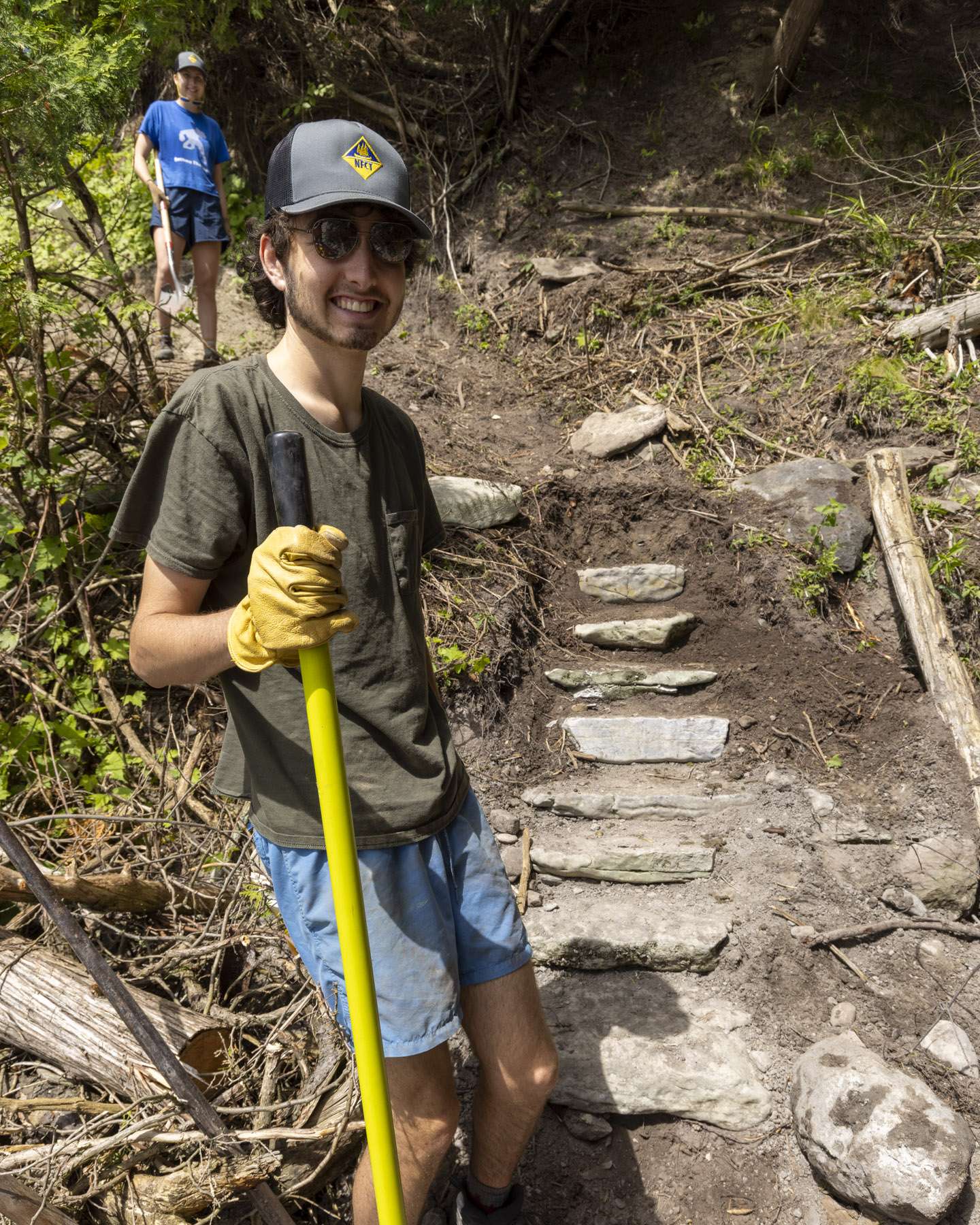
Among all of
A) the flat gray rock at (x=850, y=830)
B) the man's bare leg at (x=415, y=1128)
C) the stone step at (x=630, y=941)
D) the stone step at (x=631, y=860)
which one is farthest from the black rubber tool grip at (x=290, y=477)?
the flat gray rock at (x=850, y=830)

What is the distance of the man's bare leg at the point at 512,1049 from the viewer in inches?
74.0

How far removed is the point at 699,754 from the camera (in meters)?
3.98

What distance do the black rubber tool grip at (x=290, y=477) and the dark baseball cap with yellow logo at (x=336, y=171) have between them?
0.59 meters

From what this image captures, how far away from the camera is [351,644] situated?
172 centimetres

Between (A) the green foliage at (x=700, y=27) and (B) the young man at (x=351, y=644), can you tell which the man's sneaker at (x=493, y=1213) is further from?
(A) the green foliage at (x=700, y=27)

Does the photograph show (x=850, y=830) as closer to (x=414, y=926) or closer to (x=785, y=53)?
(x=414, y=926)

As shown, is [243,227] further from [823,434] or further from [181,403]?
[181,403]

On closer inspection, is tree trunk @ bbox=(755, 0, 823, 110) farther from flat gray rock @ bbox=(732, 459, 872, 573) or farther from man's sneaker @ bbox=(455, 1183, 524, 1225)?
man's sneaker @ bbox=(455, 1183, 524, 1225)

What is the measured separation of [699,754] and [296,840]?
2.68m

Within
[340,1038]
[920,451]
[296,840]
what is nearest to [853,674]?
[920,451]

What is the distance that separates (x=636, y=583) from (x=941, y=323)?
249 cm

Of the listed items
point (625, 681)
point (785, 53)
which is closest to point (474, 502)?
point (625, 681)

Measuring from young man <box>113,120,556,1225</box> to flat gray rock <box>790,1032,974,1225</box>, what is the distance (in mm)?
1074

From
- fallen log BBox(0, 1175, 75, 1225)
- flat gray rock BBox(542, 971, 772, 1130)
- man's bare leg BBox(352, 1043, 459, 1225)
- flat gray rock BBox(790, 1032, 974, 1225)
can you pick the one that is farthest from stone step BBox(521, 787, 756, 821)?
fallen log BBox(0, 1175, 75, 1225)
